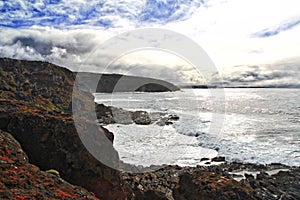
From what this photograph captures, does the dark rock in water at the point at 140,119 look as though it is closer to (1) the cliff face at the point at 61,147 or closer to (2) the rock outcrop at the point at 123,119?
(2) the rock outcrop at the point at 123,119

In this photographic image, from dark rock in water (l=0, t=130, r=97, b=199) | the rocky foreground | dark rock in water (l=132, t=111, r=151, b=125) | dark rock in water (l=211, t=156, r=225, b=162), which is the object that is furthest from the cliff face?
dark rock in water (l=132, t=111, r=151, b=125)

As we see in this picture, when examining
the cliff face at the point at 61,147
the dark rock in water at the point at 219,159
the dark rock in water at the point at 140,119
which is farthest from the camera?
the dark rock in water at the point at 140,119

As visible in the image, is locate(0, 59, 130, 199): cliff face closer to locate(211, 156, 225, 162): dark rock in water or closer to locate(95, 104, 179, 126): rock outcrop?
locate(211, 156, 225, 162): dark rock in water

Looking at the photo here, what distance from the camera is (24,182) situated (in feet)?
17.9

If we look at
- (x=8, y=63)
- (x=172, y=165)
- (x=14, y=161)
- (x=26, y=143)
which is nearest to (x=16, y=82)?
(x=8, y=63)

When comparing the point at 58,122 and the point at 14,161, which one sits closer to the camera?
the point at 14,161

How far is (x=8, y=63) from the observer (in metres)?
31.9

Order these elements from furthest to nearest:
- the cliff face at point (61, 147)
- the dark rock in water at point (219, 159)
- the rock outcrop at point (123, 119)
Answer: the rock outcrop at point (123, 119) < the dark rock in water at point (219, 159) < the cliff face at point (61, 147)

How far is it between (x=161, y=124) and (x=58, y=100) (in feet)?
41.6

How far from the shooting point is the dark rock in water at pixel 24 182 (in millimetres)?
5070

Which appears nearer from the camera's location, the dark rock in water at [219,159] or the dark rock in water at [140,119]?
the dark rock in water at [219,159]

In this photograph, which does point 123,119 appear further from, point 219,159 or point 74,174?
point 74,174

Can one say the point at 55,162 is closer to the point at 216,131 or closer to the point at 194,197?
the point at 194,197

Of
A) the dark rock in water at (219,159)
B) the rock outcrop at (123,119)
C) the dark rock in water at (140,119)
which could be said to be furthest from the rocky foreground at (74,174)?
the rock outcrop at (123,119)
